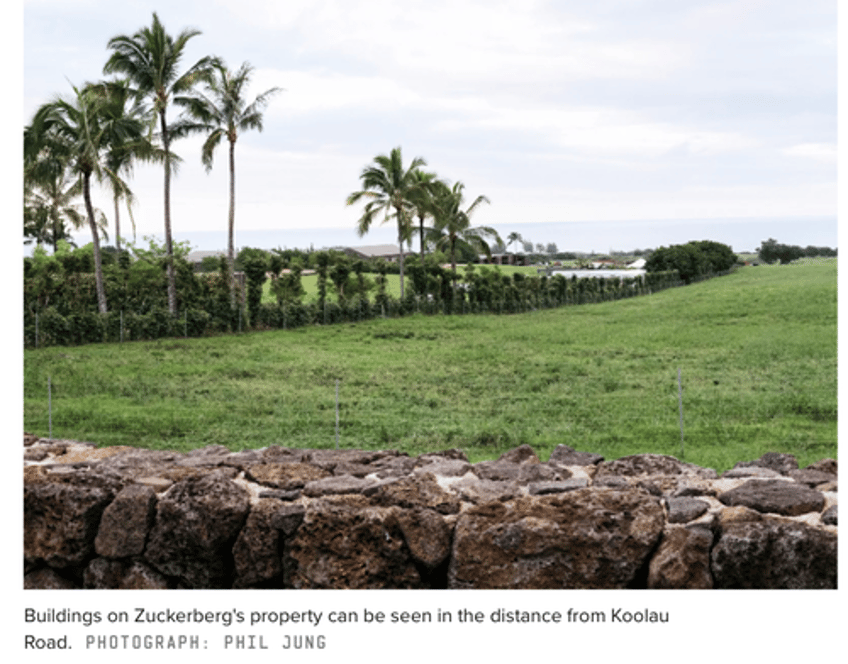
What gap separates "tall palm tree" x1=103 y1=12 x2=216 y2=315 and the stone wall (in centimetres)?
1936

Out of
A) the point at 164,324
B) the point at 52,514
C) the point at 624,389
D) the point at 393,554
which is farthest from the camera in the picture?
the point at 164,324

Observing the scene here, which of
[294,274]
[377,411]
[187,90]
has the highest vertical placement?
[187,90]

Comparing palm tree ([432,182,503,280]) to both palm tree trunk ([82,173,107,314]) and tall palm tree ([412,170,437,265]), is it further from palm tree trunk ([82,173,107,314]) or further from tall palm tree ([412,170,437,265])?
palm tree trunk ([82,173,107,314])

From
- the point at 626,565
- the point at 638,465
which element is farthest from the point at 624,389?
the point at 626,565

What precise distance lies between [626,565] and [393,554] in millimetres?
1117

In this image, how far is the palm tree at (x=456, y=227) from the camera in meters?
33.4

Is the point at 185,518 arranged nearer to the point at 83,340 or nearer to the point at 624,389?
the point at 624,389

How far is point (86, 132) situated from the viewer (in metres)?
21.0

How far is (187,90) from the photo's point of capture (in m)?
24.7

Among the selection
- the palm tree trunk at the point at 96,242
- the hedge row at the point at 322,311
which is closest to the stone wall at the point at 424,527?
the hedge row at the point at 322,311

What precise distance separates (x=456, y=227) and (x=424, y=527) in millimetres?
30770

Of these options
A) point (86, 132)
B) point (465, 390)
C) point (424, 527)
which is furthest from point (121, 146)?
point (424, 527)

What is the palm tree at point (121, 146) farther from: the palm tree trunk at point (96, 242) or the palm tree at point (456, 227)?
the palm tree at point (456, 227)

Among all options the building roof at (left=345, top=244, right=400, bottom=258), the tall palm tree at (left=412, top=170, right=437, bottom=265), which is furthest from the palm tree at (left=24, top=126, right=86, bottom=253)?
the building roof at (left=345, top=244, right=400, bottom=258)
